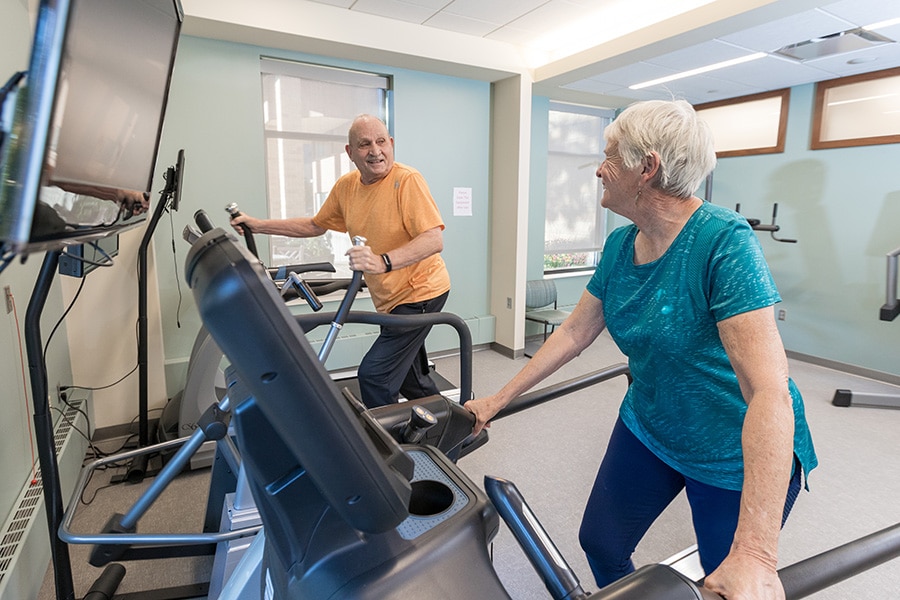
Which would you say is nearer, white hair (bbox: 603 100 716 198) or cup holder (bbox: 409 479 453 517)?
cup holder (bbox: 409 479 453 517)

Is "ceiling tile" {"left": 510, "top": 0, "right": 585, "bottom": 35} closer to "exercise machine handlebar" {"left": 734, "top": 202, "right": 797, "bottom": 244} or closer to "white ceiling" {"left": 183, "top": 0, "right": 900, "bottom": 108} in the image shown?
"white ceiling" {"left": 183, "top": 0, "right": 900, "bottom": 108}

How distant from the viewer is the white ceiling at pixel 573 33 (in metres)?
3.13

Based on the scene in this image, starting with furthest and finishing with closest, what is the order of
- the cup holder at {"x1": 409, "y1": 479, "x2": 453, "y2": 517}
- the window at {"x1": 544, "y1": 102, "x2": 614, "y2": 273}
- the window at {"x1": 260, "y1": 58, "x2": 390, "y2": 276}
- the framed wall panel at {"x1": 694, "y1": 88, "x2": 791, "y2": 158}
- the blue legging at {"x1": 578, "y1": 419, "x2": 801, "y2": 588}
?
the window at {"x1": 544, "y1": 102, "x2": 614, "y2": 273} < the framed wall panel at {"x1": 694, "y1": 88, "x2": 791, "y2": 158} < the window at {"x1": 260, "y1": 58, "x2": 390, "y2": 276} < the blue legging at {"x1": 578, "y1": 419, "x2": 801, "y2": 588} < the cup holder at {"x1": 409, "y1": 479, "x2": 453, "y2": 517}

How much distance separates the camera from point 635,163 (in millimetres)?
1157

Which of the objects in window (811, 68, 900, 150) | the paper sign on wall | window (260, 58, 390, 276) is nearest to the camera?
window (260, 58, 390, 276)

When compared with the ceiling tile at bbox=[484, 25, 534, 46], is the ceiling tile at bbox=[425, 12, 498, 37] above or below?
below

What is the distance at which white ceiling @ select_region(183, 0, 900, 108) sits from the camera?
10.3ft

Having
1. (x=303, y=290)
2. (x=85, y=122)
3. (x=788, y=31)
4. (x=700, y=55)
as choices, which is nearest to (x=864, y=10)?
(x=788, y=31)

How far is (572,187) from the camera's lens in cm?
580

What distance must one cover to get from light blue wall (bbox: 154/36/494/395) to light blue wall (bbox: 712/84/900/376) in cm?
297

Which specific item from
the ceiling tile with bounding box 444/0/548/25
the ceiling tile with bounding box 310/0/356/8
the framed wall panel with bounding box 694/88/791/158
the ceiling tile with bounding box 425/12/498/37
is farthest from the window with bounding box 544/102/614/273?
the ceiling tile with bounding box 310/0/356/8

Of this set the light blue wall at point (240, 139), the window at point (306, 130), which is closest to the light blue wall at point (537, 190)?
the light blue wall at point (240, 139)

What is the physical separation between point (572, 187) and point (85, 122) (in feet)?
18.3

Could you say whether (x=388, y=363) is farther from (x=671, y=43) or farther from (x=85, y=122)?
(x=671, y=43)
